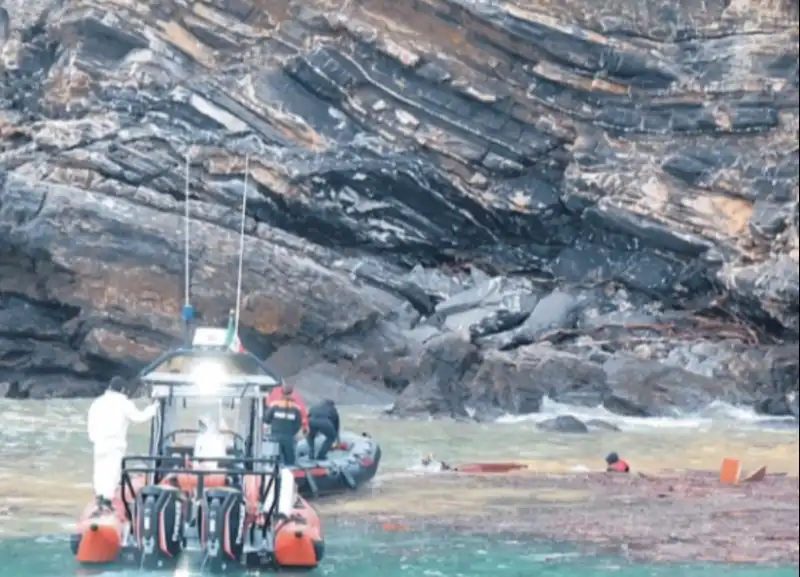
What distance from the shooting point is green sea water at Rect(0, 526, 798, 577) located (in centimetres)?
798

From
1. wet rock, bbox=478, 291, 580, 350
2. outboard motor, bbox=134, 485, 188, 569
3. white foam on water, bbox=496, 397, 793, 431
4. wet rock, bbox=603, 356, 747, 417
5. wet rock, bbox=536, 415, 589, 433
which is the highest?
wet rock, bbox=478, 291, 580, 350

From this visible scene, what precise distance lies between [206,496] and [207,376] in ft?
4.91

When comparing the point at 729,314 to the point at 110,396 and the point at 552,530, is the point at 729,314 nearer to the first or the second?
the point at 552,530

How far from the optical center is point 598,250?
83.3ft

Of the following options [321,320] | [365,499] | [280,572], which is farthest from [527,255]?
[280,572]

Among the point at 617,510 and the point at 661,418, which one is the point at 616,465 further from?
the point at 661,418

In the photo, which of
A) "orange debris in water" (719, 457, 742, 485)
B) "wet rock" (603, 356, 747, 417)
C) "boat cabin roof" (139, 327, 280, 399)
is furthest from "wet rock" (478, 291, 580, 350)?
"boat cabin roof" (139, 327, 280, 399)

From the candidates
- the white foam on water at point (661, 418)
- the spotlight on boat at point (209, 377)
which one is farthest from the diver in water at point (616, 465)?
the spotlight on boat at point (209, 377)

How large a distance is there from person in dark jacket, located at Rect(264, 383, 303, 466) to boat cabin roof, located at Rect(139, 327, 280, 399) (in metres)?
1.04

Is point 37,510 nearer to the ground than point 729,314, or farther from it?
nearer to the ground

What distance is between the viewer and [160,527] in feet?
25.2

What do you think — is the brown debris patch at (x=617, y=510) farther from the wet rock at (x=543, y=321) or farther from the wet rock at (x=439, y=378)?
the wet rock at (x=543, y=321)

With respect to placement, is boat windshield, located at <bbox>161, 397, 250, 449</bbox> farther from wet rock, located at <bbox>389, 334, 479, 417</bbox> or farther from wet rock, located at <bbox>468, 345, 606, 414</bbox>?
wet rock, located at <bbox>468, 345, 606, 414</bbox>

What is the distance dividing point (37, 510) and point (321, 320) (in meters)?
12.4
